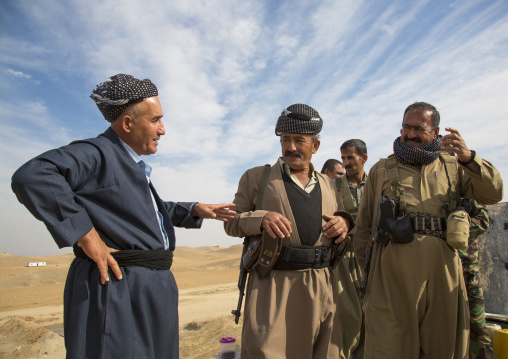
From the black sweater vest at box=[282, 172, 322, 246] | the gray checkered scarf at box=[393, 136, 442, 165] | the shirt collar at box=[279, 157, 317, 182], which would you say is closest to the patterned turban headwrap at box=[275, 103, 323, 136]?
the shirt collar at box=[279, 157, 317, 182]

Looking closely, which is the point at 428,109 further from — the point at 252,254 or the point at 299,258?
the point at 252,254

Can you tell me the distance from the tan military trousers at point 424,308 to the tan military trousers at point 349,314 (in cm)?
112

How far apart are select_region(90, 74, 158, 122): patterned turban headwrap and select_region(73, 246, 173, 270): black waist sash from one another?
82 centimetres

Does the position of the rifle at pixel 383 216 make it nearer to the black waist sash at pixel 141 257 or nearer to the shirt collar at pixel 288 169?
the shirt collar at pixel 288 169

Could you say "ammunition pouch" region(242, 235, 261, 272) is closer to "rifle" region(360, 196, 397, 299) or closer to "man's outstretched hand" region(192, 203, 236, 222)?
"man's outstretched hand" region(192, 203, 236, 222)

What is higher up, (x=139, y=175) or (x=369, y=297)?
(x=139, y=175)

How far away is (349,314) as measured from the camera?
4.08m

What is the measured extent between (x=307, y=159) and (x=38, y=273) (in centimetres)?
2059

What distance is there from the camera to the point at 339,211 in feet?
9.40

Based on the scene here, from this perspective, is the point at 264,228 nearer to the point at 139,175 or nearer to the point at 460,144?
the point at 139,175

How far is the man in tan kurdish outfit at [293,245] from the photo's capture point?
2.48 metres

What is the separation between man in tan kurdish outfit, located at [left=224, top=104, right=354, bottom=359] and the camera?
2.48 metres

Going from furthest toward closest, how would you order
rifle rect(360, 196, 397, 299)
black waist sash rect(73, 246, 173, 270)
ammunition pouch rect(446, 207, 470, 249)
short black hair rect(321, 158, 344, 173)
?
short black hair rect(321, 158, 344, 173) < rifle rect(360, 196, 397, 299) < ammunition pouch rect(446, 207, 470, 249) < black waist sash rect(73, 246, 173, 270)

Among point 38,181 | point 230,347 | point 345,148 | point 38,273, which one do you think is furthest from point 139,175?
point 38,273
